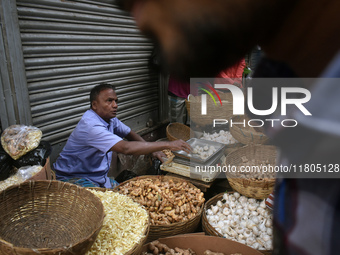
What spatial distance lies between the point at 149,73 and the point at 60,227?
4.43 m

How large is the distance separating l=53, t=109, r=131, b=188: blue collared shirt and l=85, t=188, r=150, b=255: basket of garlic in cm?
97

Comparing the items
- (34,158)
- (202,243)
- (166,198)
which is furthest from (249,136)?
(34,158)

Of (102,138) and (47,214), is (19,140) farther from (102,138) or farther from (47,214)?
(47,214)

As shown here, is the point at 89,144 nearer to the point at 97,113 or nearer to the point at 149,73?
the point at 97,113

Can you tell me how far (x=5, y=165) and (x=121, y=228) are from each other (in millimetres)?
1341

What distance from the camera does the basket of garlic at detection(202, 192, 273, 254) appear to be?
8.52 ft

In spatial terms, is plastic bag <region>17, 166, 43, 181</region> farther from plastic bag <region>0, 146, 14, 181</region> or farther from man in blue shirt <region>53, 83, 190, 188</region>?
man in blue shirt <region>53, 83, 190, 188</region>

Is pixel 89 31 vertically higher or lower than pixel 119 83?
higher

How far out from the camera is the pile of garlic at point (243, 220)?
261 cm

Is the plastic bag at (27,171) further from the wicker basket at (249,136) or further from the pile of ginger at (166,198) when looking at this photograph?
the wicker basket at (249,136)

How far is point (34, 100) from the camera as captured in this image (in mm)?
3484

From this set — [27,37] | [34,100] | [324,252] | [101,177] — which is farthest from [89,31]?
[324,252]

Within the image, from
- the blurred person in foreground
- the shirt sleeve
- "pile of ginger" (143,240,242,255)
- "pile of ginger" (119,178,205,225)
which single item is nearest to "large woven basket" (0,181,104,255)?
"pile of ginger" (143,240,242,255)

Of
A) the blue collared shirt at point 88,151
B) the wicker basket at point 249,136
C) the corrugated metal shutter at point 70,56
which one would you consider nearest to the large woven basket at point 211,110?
the wicker basket at point 249,136
